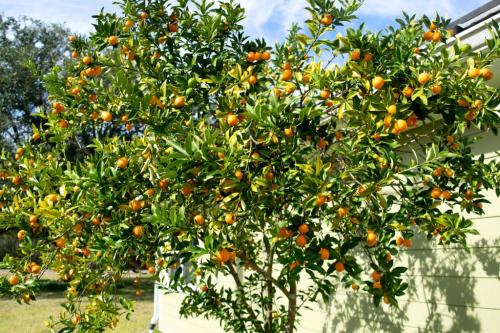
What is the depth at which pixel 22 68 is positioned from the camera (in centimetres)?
1761

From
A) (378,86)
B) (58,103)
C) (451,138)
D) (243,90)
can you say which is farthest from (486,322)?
(58,103)

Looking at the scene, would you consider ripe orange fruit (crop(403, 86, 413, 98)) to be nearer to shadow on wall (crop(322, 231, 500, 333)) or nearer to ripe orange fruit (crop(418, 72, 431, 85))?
ripe orange fruit (crop(418, 72, 431, 85))

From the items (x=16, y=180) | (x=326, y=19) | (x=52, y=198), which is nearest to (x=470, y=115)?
(x=326, y=19)

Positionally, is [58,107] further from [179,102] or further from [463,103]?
[463,103]

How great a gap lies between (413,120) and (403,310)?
8.22 feet

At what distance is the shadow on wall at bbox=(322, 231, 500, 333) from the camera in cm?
377

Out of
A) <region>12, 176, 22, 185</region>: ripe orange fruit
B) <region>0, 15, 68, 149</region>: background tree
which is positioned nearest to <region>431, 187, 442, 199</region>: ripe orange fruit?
<region>12, 176, 22, 185</region>: ripe orange fruit

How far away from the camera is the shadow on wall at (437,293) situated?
12.4 ft

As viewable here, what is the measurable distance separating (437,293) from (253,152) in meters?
2.63

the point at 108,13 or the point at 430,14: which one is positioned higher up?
the point at 108,13

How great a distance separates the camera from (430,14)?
316 cm

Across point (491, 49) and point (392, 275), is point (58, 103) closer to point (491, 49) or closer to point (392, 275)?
point (392, 275)

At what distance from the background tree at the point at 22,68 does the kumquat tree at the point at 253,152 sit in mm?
15428

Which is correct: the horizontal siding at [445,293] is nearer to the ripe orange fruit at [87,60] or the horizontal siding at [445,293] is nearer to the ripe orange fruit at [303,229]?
the ripe orange fruit at [303,229]
